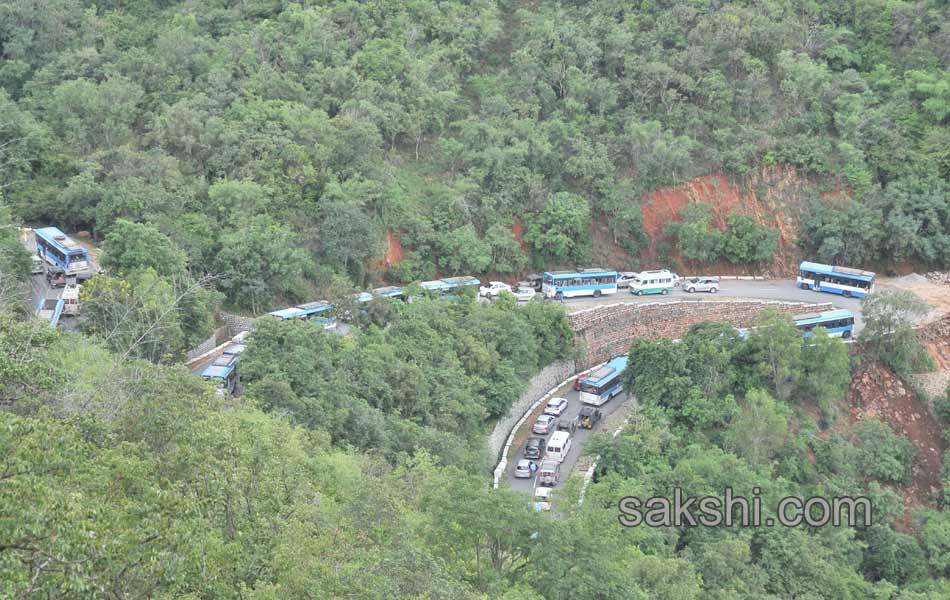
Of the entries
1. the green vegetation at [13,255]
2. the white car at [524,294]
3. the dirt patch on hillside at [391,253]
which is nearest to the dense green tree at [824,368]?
the white car at [524,294]

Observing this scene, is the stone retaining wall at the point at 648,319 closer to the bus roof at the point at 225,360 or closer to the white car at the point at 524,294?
the white car at the point at 524,294

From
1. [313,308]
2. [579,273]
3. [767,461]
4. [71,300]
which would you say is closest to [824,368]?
[767,461]

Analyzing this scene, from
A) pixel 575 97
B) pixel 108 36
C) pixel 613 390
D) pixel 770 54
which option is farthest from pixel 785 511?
pixel 108 36

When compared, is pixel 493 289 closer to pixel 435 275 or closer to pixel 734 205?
pixel 435 275

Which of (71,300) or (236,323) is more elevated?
(71,300)

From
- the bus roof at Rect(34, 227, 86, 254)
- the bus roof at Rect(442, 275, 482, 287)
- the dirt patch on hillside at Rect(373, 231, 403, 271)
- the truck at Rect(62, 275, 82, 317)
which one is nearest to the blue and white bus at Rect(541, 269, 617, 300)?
the bus roof at Rect(442, 275, 482, 287)

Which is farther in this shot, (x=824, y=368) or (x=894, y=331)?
(x=894, y=331)
